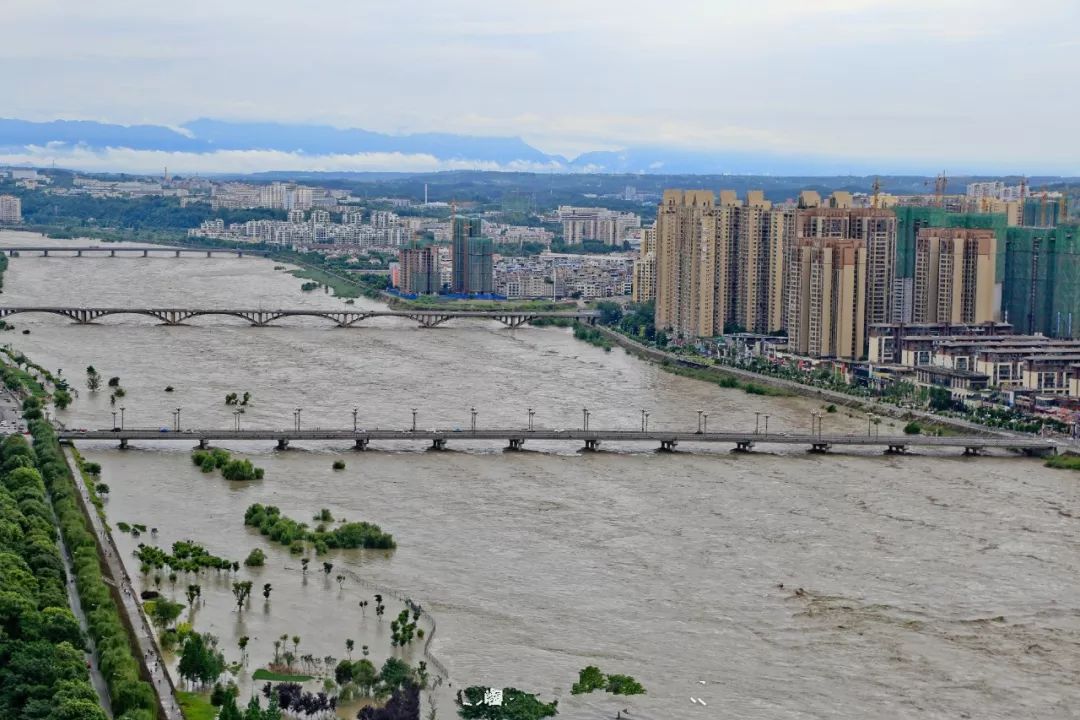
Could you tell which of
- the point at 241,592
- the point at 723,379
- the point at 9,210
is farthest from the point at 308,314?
the point at 9,210

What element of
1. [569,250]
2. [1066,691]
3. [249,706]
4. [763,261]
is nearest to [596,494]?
[1066,691]

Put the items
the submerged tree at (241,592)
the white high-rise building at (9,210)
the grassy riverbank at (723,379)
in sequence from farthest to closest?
the white high-rise building at (9,210) → the grassy riverbank at (723,379) → the submerged tree at (241,592)

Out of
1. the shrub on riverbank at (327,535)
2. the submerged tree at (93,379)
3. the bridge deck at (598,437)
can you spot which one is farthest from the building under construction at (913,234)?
the shrub on riverbank at (327,535)

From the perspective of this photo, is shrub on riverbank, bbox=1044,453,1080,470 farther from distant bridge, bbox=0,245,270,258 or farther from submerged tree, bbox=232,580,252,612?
distant bridge, bbox=0,245,270,258

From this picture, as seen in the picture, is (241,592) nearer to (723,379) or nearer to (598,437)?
(598,437)

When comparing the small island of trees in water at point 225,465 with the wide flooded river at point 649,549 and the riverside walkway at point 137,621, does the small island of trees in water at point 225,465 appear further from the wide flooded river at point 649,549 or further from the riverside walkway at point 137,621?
the riverside walkway at point 137,621

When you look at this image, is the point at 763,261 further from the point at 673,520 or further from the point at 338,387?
the point at 673,520
